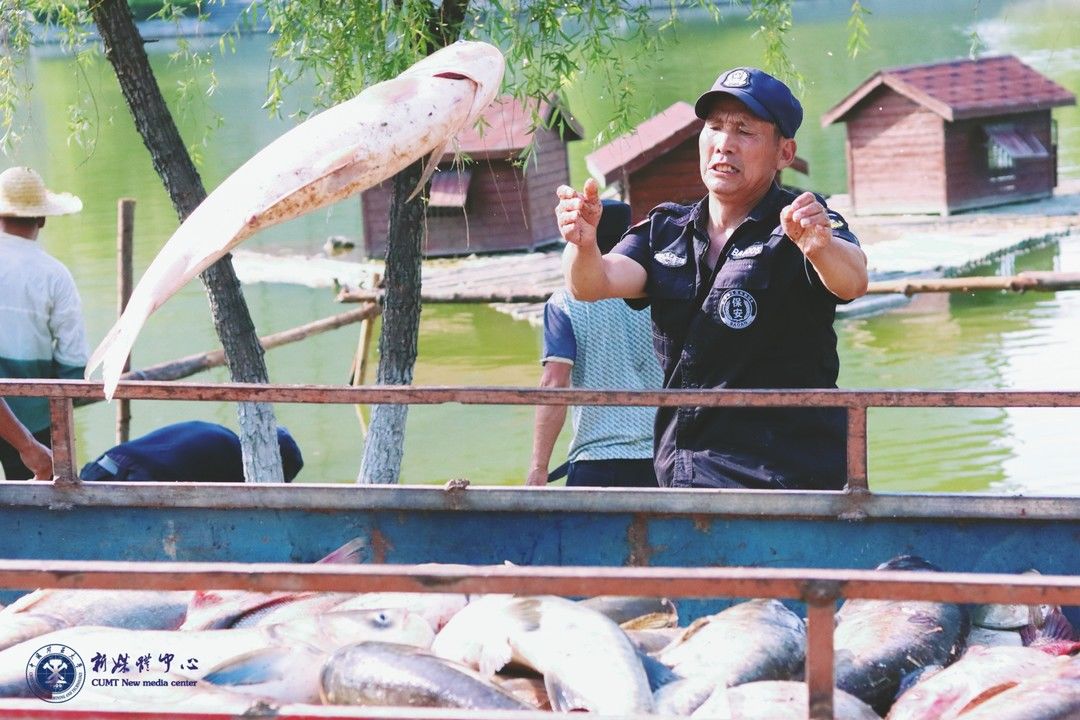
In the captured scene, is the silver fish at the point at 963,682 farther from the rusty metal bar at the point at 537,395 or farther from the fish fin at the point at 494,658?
the fish fin at the point at 494,658

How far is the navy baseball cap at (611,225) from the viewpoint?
5203 millimetres

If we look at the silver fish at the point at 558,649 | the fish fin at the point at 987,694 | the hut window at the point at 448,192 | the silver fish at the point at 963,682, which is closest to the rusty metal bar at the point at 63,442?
the silver fish at the point at 558,649

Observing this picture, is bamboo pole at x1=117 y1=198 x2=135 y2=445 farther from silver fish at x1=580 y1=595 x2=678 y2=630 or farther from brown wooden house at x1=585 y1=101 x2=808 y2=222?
brown wooden house at x1=585 y1=101 x2=808 y2=222

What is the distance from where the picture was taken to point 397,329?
705cm

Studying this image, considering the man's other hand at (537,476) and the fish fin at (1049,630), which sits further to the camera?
the man's other hand at (537,476)

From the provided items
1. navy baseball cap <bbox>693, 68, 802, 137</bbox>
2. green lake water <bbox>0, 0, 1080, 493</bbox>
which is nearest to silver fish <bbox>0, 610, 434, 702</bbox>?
navy baseball cap <bbox>693, 68, 802, 137</bbox>

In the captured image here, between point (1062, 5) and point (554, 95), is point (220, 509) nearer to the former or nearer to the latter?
point (554, 95)

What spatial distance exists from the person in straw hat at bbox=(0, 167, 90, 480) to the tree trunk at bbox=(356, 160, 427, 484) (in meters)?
1.45

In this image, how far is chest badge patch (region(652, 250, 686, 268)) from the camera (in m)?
4.02

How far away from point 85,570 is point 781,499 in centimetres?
219

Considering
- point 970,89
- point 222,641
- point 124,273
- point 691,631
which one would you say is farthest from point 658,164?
point 222,641

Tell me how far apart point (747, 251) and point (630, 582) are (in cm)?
158

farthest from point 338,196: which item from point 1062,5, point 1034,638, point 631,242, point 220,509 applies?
point 1062,5

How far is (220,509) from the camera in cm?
462
